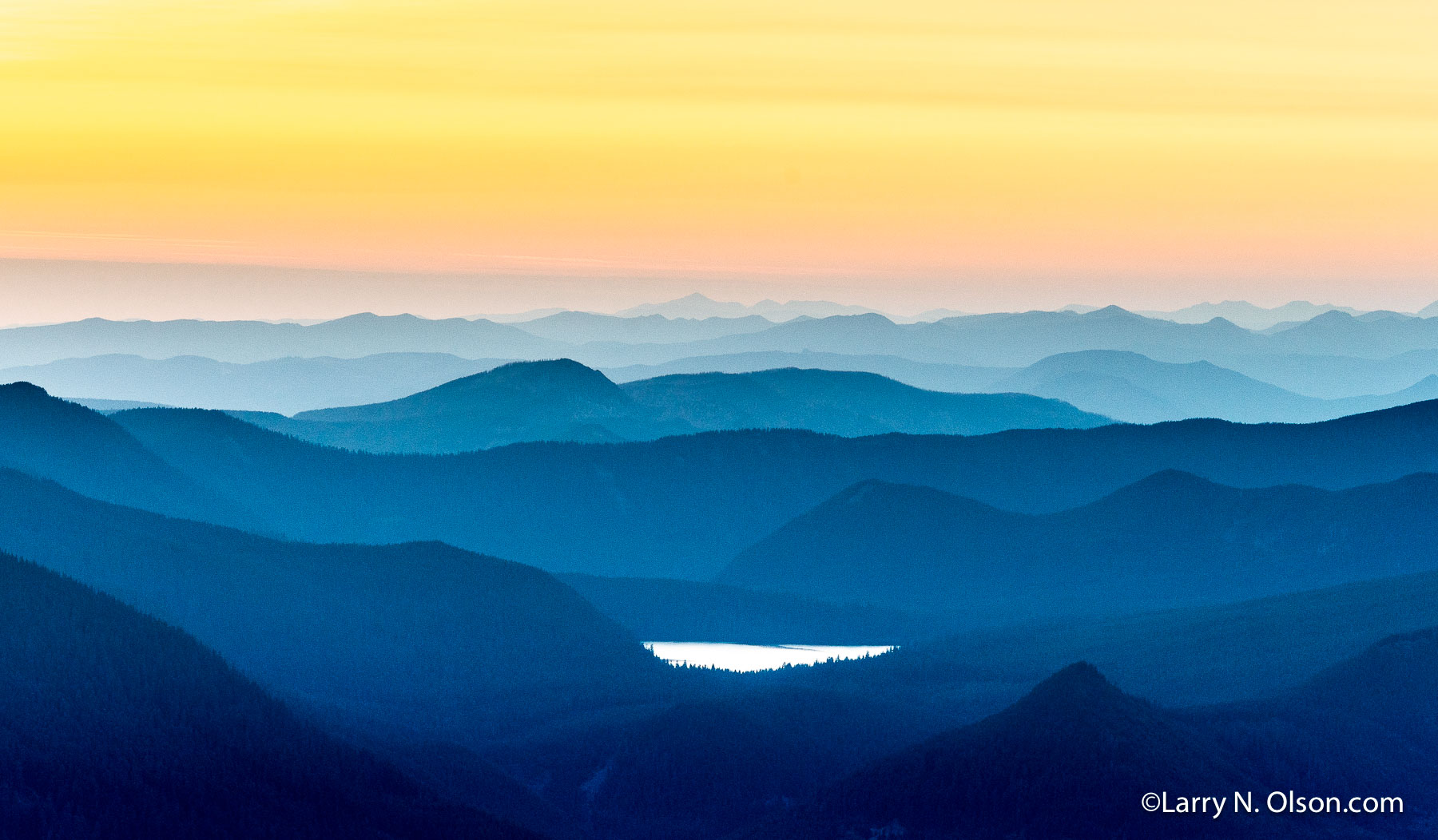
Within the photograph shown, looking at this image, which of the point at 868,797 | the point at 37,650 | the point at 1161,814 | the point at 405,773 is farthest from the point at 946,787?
the point at 37,650

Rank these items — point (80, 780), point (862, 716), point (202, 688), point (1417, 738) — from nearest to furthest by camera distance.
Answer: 1. point (80, 780)
2. point (202, 688)
3. point (1417, 738)
4. point (862, 716)

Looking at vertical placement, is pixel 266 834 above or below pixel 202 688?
below

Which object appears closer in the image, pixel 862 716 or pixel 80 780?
pixel 80 780

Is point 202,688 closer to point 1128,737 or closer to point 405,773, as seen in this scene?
point 405,773

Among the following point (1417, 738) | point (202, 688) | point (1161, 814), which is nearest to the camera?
point (1161, 814)

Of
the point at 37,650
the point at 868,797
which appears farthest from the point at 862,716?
the point at 37,650

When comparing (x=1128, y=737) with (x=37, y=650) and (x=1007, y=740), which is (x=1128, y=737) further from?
(x=37, y=650)
